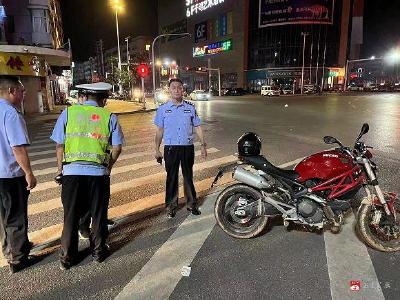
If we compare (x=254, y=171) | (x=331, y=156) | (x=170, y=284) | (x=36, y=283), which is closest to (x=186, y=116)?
(x=254, y=171)

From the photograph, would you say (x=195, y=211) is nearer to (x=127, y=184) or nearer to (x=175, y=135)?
(x=175, y=135)

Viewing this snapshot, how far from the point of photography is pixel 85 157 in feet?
11.5

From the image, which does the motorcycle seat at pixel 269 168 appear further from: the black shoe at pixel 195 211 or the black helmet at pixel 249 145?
the black shoe at pixel 195 211

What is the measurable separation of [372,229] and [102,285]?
10.0 ft

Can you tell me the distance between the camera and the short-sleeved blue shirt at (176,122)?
4887 mm

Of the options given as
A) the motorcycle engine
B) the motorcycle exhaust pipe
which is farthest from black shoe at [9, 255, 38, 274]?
the motorcycle engine

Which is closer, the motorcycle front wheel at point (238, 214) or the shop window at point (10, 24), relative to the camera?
the motorcycle front wheel at point (238, 214)

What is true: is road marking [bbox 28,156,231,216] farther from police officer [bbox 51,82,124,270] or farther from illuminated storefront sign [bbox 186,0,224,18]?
illuminated storefront sign [bbox 186,0,224,18]

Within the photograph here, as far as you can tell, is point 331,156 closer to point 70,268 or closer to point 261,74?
point 70,268

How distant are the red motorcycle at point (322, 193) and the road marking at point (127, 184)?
9.93 ft

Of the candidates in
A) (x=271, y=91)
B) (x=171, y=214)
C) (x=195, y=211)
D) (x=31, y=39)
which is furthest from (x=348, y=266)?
(x=271, y=91)

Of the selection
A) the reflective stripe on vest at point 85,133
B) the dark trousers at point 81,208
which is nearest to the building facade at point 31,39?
the reflective stripe on vest at point 85,133

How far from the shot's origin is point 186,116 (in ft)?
16.2

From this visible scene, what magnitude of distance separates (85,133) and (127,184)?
3483 millimetres
